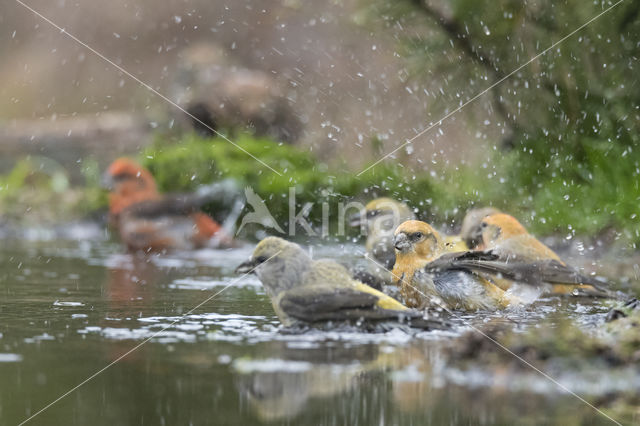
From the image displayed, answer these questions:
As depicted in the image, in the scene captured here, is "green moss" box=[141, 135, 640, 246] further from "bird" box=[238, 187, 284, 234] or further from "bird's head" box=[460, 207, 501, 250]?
"bird's head" box=[460, 207, 501, 250]

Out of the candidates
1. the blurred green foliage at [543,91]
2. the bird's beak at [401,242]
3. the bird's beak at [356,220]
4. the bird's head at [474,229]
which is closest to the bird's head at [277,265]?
the bird's beak at [401,242]

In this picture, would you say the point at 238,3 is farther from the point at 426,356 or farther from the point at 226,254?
the point at 426,356

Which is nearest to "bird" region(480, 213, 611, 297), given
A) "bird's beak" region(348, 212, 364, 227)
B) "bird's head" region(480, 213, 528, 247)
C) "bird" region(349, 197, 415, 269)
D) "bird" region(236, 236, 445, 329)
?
"bird's head" region(480, 213, 528, 247)

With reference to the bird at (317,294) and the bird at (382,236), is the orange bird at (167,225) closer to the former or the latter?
the bird at (382,236)

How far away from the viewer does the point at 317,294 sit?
430 cm

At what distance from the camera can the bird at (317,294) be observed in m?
4.18

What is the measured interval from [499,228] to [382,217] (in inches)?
44.4

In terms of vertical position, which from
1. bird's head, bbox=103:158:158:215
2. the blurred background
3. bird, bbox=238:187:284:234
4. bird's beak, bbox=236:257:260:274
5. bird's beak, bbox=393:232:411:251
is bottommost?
bird's beak, bbox=236:257:260:274

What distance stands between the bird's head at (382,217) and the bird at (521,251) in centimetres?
80

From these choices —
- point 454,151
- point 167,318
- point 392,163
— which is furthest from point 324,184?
point 167,318

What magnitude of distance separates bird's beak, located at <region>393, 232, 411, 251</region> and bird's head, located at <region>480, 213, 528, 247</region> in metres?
1.17

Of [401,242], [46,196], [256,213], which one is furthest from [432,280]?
[46,196]

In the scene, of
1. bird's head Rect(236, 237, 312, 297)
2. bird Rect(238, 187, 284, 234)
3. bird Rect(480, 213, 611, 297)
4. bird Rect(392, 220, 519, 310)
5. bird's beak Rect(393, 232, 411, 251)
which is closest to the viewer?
bird's head Rect(236, 237, 312, 297)

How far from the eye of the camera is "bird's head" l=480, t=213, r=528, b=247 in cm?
646
